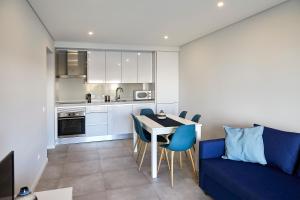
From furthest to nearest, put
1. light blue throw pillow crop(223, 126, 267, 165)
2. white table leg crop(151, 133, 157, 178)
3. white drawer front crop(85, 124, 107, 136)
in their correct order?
1. white drawer front crop(85, 124, 107, 136)
2. white table leg crop(151, 133, 157, 178)
3. light blue throw pillow crop(223, 126, 267, 165)

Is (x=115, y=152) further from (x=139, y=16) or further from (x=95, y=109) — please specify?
(x=139, y=16)

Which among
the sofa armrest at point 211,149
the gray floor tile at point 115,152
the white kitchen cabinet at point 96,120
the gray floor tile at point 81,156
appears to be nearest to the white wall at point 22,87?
the gray floor tile at point 81,156

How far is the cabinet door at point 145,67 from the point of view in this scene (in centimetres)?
567

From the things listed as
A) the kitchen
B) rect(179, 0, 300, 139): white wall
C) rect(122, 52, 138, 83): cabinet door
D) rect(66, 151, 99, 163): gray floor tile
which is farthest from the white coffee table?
rect(122, 52, 138, 83): cabinet door

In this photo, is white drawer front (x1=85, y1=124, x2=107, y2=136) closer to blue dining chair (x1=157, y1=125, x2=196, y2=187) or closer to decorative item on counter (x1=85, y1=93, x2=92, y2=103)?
decorative item on counter (x1=85, y1=93, x2=92, y2=103)

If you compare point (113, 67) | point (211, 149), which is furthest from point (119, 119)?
point (211, 149)

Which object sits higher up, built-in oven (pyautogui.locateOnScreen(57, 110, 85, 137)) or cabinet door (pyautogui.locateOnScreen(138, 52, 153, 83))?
cabinet door (pyautogui.locateOnScreen(138, 52, 153, 83))

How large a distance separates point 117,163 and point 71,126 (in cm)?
183

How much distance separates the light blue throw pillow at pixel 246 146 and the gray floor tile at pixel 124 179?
1.28 meters

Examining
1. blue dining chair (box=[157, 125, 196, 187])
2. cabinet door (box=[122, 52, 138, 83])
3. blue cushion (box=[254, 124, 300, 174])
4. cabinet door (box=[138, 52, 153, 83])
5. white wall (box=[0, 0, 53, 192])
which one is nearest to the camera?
white wall (box=[0, 0, 53, 192])

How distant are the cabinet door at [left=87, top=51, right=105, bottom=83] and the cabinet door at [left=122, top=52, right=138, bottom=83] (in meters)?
0.54

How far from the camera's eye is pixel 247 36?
3.32m

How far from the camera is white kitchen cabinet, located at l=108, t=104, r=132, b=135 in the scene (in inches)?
209

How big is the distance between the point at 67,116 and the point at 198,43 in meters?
3.46
